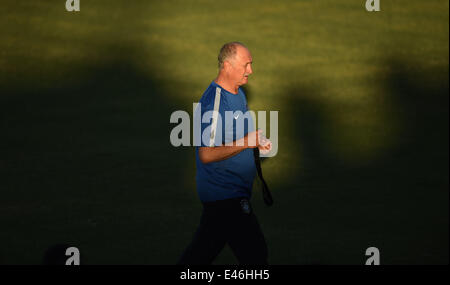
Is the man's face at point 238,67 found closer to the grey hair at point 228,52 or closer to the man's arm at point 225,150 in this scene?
the grey hair at point 228,52

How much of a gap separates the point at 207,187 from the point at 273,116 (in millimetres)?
7338

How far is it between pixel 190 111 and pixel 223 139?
22.1ft

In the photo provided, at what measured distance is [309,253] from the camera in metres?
7.54

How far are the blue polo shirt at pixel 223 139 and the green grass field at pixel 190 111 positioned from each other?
2190 mm

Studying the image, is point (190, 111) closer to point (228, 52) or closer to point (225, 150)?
point (228, 52)

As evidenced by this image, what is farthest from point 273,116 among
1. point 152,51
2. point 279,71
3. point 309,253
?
point 309,253

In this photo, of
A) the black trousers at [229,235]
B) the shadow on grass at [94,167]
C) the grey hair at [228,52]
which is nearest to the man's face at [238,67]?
the grey hair at [228,52]

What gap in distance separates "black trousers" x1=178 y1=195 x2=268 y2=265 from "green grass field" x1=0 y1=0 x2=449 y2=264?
207 centimetres

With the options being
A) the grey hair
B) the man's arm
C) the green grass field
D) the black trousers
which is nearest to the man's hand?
the man's arm

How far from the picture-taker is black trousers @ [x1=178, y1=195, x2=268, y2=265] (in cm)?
513

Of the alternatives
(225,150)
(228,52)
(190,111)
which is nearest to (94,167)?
(190,111)

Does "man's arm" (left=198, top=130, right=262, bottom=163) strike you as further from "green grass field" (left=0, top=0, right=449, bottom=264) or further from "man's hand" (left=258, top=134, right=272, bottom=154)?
"green grass field" (left=0, top=0, right=449, bottom=264)

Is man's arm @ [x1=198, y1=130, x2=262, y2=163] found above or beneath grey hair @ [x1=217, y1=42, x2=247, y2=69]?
beneath

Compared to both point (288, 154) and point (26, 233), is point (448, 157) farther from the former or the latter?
point (26, 233)
